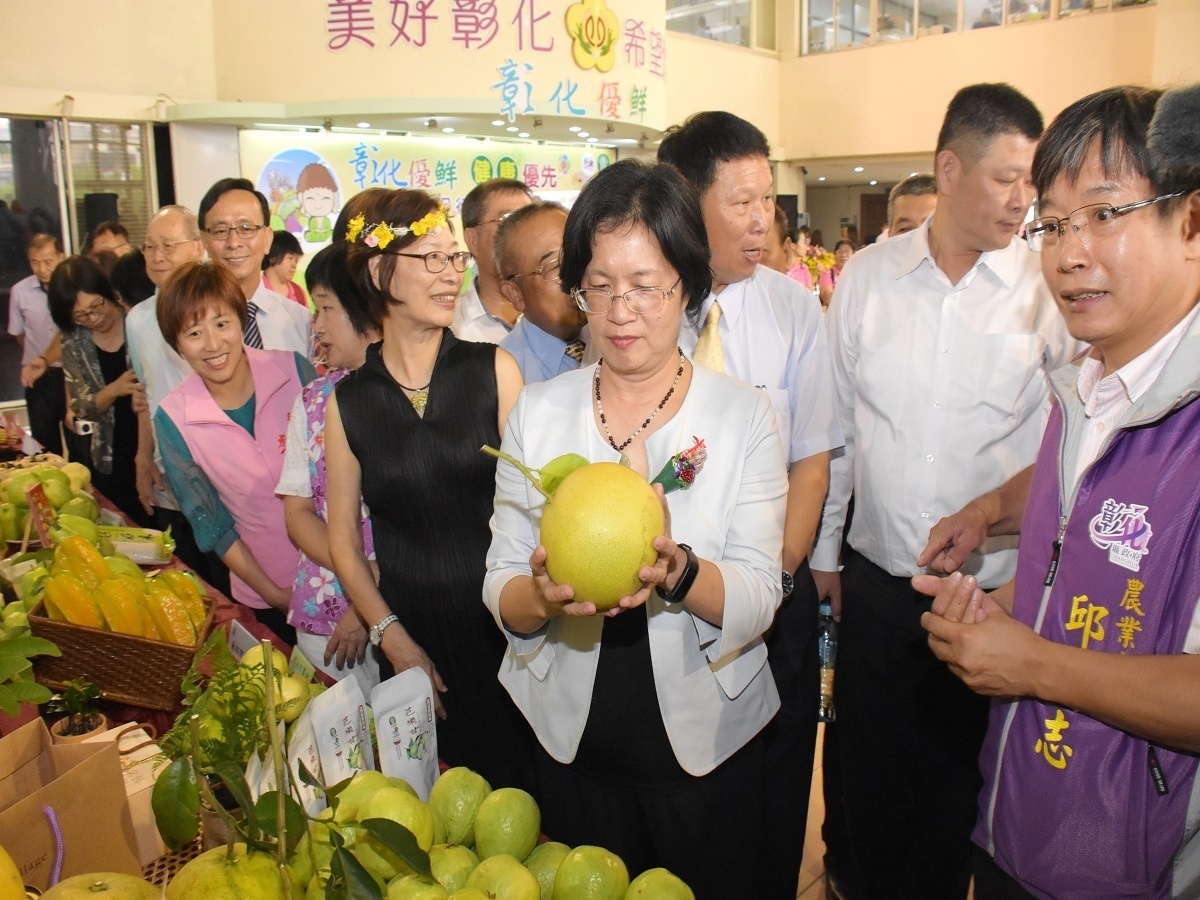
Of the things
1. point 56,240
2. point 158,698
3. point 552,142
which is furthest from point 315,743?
point 552,142

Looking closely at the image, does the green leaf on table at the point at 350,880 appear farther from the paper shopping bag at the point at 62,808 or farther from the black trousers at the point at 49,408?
the black trousers at the point at 49,408

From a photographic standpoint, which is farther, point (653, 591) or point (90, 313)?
point (90, 313)

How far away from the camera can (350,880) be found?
0.96 m

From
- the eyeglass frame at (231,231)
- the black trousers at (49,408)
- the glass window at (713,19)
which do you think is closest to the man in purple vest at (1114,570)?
the eyeglass frame at (231,231)

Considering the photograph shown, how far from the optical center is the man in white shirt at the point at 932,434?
2.20 metres

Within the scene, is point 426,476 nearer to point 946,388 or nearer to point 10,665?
point 10,665

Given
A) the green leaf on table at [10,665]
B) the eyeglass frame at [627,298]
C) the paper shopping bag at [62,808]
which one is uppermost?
the eyeglass frame at [627,298]

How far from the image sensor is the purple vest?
1.19m

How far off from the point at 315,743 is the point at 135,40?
7.73m

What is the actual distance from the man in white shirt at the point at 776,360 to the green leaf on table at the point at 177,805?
1.39 m

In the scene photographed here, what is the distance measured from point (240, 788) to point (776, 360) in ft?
5.16

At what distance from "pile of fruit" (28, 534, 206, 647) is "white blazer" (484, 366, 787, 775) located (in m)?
0.76

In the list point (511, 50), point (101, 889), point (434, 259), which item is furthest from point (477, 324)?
point (511, 50)

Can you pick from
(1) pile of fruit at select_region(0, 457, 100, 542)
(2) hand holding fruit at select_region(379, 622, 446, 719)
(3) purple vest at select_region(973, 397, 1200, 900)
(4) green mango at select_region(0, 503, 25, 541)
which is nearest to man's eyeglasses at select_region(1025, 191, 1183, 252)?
(3) purple vest at select_region(973, 397, 1200, 900)
